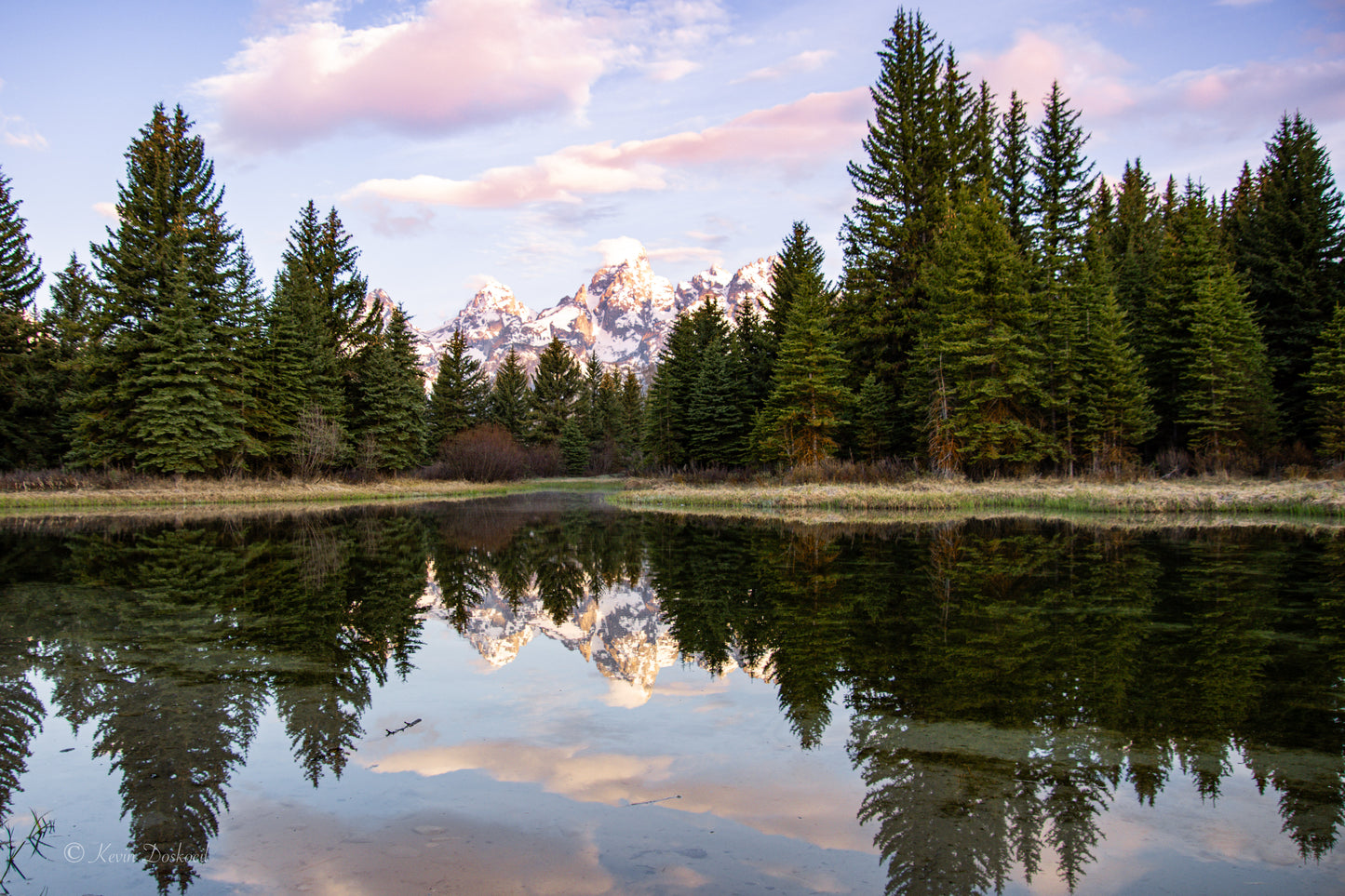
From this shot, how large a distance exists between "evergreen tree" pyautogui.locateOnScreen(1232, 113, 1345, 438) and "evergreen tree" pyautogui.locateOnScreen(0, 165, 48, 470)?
57.0 meters

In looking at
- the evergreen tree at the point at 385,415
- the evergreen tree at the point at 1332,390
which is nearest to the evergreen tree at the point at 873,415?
the evergreen tree at the point at 1332,390

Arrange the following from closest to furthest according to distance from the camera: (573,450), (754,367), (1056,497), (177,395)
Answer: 1. (1056,497)
2. (177,395)
3. (754,367)
4. (573,450)

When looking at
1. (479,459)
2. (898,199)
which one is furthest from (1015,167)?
(479,459)

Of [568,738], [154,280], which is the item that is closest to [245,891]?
[568,738]

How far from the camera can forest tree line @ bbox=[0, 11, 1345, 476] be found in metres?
30.9

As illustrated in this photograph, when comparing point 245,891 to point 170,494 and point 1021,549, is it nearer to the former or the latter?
point 1021,549

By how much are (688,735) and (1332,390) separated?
34.6m

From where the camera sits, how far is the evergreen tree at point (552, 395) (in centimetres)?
7194

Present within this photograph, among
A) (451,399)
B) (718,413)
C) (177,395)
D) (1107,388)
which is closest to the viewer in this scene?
(1107,388)

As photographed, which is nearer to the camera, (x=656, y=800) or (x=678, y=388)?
(x=656, y=800)

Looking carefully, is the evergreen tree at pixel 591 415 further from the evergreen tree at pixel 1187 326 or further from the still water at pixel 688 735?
the still water at pixel 688 735

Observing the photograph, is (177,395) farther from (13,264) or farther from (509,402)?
(509,402)

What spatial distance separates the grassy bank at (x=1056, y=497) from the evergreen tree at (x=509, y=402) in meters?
41.3

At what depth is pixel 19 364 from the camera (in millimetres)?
36094
